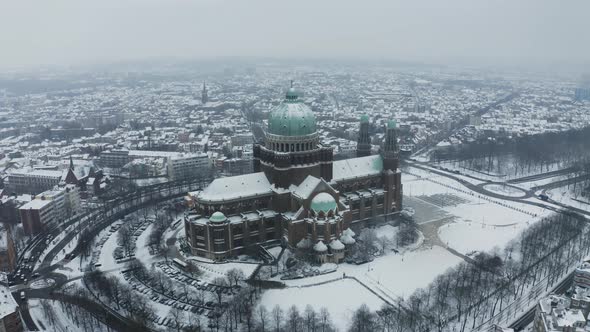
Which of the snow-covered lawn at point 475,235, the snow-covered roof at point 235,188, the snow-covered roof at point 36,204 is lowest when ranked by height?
the snow-covered lawn at point 475,235

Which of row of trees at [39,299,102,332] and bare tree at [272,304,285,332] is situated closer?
bare tree at [272,304,285,332]

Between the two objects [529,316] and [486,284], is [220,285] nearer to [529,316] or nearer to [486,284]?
[486,284]

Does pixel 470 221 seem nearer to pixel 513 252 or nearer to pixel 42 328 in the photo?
pixel 513 252

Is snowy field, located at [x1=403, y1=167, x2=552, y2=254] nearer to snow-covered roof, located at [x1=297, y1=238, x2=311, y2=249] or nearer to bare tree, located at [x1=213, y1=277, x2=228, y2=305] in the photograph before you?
snow-covered roof, located at [x1=297, y1=238, x2=311, y2=249]

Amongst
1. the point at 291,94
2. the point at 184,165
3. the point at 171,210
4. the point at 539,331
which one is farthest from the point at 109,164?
the point at 539,331

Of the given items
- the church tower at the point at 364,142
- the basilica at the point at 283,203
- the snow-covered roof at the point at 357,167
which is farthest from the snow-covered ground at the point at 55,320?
the church tower at the point at 364,142

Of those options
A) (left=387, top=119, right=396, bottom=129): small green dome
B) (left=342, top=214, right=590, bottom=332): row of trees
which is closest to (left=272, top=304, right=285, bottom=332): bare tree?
(left=342, top=214, right=590, bottom=332): row of trees

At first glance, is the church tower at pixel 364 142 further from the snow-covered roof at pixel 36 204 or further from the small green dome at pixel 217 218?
the snow-covered roof at pixel 36 204
